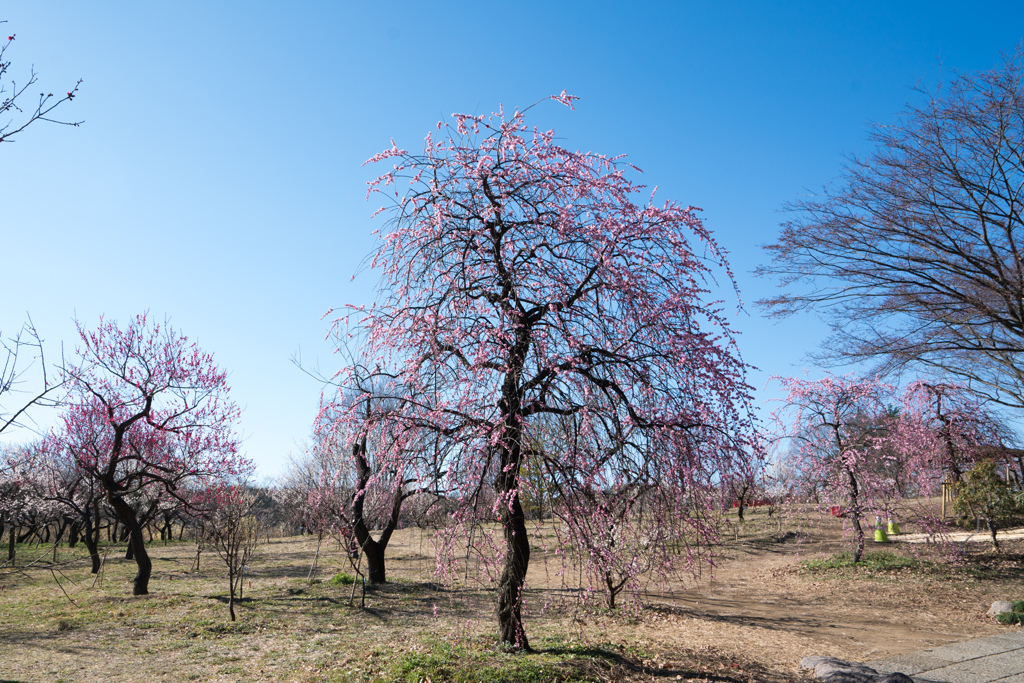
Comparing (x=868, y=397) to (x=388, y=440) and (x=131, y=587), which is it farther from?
(x=131, y=587)

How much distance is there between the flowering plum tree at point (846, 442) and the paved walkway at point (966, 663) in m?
6.94

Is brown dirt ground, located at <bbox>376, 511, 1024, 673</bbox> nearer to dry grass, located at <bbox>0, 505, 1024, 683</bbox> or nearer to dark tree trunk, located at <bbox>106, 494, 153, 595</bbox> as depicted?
dry grass, located at <bbox>0, 505, 1024, 683</bbox>

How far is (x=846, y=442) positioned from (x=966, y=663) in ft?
31.6

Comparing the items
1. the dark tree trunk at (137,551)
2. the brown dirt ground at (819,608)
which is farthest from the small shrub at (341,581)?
the dark tree trunk at (137,551)

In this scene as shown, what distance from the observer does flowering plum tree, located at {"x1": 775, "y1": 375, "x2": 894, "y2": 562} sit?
15781mm

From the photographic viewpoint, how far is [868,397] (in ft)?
56.3

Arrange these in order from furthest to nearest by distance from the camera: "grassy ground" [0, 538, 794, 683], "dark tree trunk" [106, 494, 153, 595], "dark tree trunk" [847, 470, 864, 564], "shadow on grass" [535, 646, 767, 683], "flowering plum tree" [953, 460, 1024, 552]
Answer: "flowering plum tree" [953, 460, 1024, 552] < "dark tree trunk" [847, 470, 864, 564] < "dark tree trunk" [106, 494, 153, 595] < "grassy ground" [0, 538, 794, 683] < "shadow on grass" [535, 646, 767, 683]

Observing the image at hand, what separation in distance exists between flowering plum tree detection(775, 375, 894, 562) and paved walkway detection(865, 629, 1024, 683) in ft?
22.8

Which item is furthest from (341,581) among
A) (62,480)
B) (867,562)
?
(867,562)

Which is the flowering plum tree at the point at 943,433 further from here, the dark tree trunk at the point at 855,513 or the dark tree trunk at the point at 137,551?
the dark tree trunk at the point at 137,551

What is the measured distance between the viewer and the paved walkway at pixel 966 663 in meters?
7.12

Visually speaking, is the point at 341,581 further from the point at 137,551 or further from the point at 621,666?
the point at 621,666

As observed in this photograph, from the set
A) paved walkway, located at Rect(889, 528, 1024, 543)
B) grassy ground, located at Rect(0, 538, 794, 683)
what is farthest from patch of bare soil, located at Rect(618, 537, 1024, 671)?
grassy ground, located at Rect(0, 538, 794, 683)

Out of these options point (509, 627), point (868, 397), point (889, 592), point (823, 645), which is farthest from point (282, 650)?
point (868, 397)
